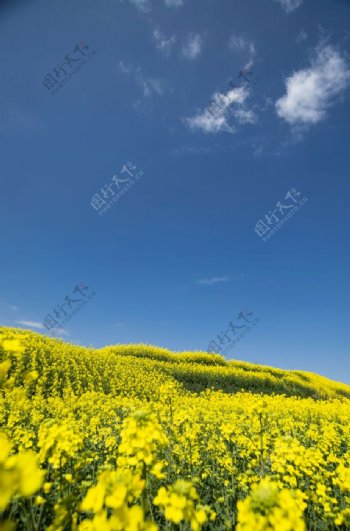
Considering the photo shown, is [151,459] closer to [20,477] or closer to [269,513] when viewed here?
[269,513]

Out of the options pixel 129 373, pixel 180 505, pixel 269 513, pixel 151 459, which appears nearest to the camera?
pixel 269 513

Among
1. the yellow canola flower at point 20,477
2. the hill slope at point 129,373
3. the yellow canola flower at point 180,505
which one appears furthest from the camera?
the hill slope at point 129,373

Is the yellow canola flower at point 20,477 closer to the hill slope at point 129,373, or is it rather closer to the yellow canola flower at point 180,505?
the yellow canola flower at point 180,505

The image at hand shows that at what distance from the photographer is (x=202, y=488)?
5.15 metres

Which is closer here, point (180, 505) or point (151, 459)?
point (180, 505)

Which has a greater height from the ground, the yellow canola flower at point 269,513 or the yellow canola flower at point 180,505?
the yellow canola flower at point 269,513

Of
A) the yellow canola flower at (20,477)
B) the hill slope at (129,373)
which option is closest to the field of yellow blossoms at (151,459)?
the yellow canola flower at (20,477)

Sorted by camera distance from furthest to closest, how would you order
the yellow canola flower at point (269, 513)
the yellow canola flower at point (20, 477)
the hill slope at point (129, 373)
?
1. the hill slope at point (129, 373)
2. the yellow canola flower at point (269, 513)
3. the yellow canola flower at point (20, 477)

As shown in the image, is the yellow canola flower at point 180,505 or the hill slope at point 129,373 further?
the hill slope at point 129,373

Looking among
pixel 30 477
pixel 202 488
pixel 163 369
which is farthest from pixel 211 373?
pixel 30 477

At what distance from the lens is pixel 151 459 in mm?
2383

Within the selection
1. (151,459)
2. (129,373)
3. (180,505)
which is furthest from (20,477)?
(129,373)

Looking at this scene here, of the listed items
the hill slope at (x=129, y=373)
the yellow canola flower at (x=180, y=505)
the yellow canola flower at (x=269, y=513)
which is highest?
the hill slope at (x=129, y=373)

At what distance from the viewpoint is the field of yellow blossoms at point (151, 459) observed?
1.79m
